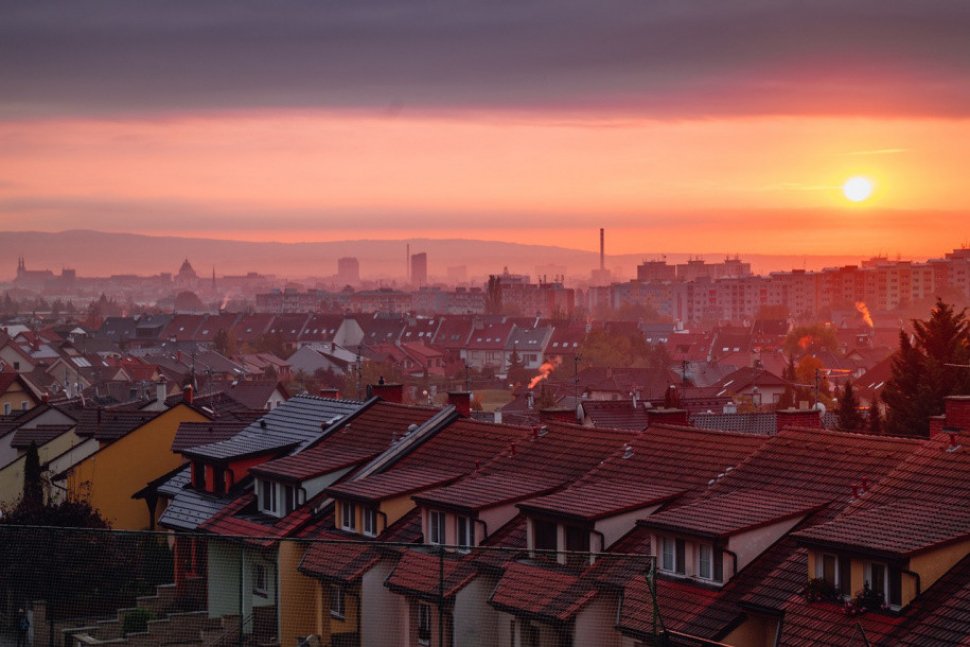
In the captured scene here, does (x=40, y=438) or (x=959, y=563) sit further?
(x=40, y=438)

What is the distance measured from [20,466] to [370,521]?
16664mm

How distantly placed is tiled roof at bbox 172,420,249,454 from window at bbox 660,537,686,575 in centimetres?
1465

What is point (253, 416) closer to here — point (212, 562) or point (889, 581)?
point (212, 562)

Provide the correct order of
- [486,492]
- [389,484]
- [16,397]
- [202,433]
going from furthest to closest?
1. [16,397]
2. [202,433]
3. [389,484]
4. [486,492]

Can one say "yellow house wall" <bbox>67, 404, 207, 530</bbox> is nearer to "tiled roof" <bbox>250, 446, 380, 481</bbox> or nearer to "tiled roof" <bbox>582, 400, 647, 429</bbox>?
"tiled roof" <bbox>250, 446, 380, 481</bbox>

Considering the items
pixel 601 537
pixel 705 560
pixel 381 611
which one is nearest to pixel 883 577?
pixel 705 560

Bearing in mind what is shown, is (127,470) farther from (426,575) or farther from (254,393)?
(254,393)

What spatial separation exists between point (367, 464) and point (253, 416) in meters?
11.4

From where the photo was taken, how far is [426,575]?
1419 centimetres

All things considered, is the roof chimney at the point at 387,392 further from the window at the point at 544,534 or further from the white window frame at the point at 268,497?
the window at the point at 544,534

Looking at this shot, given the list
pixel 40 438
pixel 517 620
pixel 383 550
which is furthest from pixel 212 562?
pixel 40 438

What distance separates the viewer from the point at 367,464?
20.9 m

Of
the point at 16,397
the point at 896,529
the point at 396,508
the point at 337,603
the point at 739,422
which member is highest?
the point at 896,529

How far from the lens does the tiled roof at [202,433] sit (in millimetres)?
26750
